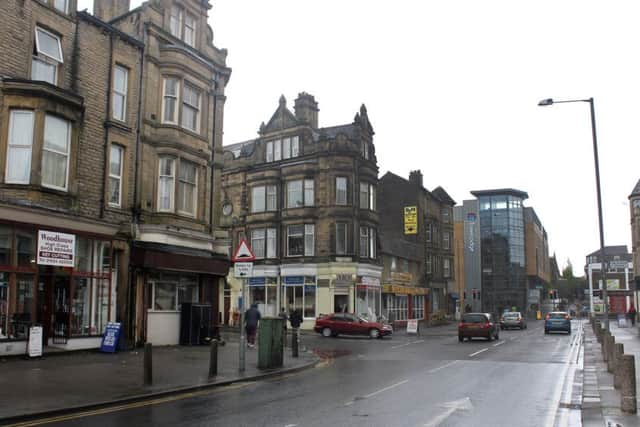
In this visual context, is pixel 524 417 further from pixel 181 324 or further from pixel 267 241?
pixel 267 241

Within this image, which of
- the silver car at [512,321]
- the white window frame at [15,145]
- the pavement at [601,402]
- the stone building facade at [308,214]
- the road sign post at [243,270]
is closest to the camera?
the pavement at [601,402]

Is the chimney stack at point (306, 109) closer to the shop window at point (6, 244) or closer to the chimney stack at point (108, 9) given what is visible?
the chimney stack at point (108, 9)

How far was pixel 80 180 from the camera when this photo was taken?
19.5 m

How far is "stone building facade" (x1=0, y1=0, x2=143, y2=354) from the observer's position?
17.2 meters

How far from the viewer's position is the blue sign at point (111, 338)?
19.3 metres

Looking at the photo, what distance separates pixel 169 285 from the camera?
23.5 m

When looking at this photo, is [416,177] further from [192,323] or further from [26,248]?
[26,248]

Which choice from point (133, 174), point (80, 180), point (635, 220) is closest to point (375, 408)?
point (80, 180)

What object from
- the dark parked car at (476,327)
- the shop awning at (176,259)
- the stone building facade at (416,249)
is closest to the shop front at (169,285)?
the shop awning at (176,259)

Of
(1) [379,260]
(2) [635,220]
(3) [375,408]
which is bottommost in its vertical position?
(3) [375,408]

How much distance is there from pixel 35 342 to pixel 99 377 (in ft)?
12.9

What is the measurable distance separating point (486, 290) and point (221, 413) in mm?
86031

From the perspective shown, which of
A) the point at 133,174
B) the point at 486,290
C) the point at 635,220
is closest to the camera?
the point at 133,174

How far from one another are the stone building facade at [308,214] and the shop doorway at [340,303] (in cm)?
7
